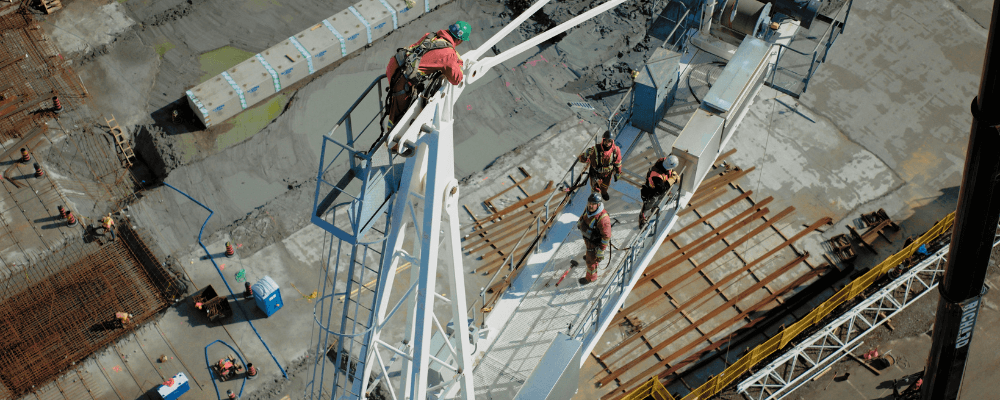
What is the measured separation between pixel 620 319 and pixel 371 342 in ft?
30.7

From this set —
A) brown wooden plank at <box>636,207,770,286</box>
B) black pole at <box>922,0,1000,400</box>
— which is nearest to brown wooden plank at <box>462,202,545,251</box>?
brown wooden plank at <box>636,207,770,286</box>

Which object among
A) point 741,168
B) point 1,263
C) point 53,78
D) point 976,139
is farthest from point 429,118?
point 53,78

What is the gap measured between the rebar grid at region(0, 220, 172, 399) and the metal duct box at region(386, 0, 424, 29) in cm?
1019

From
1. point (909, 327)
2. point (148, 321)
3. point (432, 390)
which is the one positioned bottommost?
point (909, 327)

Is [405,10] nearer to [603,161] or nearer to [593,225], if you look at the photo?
[603,161]

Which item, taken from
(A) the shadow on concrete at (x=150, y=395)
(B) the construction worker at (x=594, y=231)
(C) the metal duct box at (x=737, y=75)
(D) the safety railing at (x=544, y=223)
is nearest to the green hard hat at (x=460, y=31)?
(D) the safety railing at (x=544, y=223)

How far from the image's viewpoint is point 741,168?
27.1 metres

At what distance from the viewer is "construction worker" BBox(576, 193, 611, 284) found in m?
Answer: 18.6

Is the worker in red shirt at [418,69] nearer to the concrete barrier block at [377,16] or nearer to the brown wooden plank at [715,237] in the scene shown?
the brown wooden plank at [715,237]

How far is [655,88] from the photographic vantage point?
20.8m

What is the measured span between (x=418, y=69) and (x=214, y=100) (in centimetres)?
1456

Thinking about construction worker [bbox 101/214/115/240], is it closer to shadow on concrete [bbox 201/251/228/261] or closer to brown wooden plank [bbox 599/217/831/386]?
shadow on concrete [bbox 201/251/228/261]

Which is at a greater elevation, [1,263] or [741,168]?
[1,263]

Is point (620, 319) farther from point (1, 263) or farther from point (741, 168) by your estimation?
point (1, 263)
